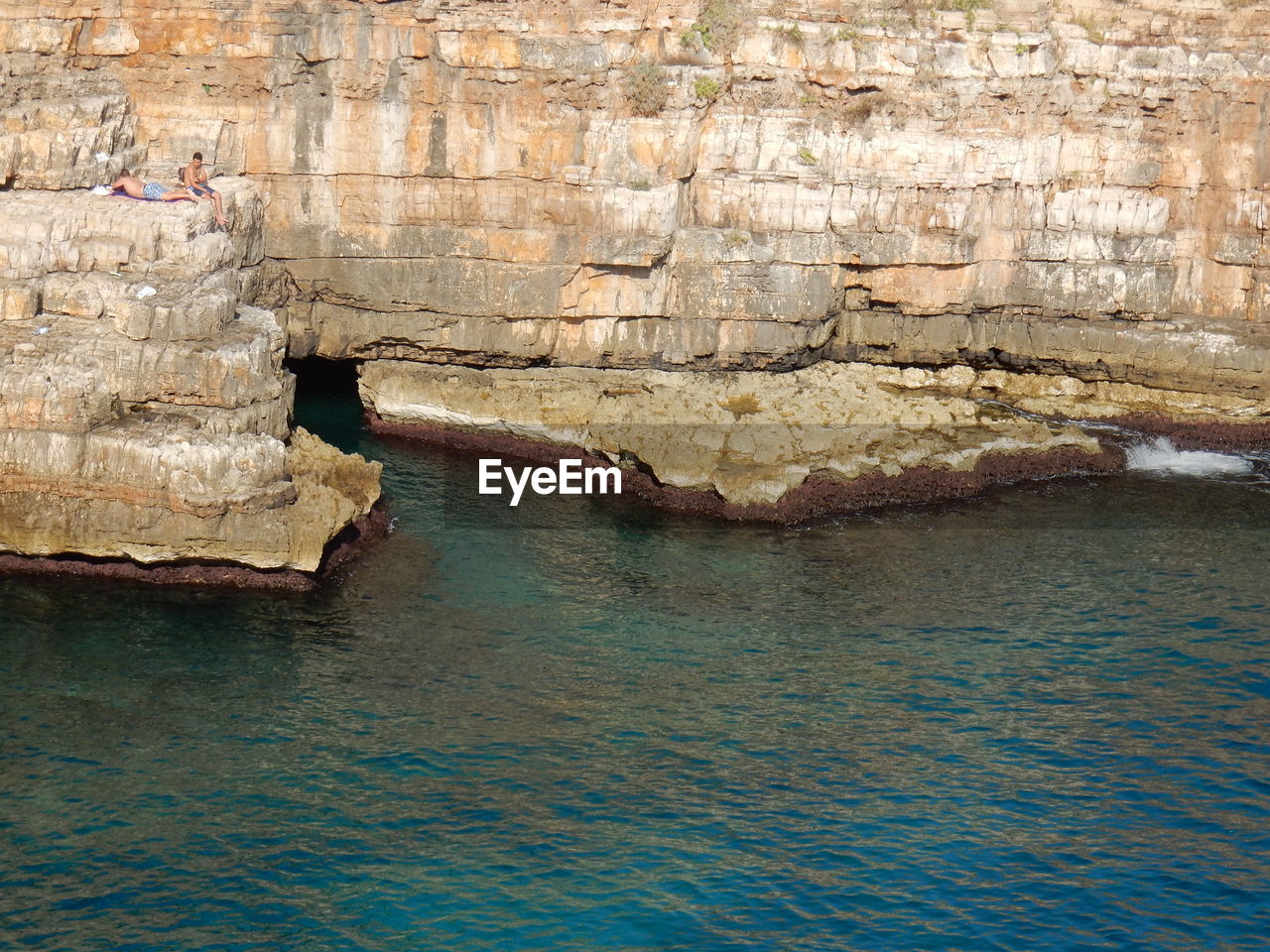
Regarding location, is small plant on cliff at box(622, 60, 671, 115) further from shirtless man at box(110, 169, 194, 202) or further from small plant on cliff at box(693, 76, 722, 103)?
shirtless man at box(110, 169, 194, 202)

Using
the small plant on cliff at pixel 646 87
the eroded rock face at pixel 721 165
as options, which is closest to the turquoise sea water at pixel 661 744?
the eroded rock face at pixel 721 165

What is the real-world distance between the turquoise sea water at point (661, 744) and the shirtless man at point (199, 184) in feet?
32.0

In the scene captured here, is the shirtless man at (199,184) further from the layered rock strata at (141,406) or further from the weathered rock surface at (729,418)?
the weathered rock surface at (729,418)

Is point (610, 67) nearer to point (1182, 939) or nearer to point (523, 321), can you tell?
point (523, 321)

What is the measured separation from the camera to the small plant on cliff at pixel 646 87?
44406 millimetres

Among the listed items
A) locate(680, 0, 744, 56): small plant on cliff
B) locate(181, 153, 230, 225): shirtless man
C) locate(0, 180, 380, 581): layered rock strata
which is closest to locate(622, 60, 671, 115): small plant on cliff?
locate(680, 0, 744, 56): small plant on cliff

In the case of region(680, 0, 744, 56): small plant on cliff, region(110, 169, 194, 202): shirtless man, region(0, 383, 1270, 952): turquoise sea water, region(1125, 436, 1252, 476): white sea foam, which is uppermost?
region(680, 0, 744, 56): small plant on cliff

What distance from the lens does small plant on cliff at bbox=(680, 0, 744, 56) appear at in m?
44.8

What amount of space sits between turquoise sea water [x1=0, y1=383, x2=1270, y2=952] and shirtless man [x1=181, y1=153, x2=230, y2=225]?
9746mm

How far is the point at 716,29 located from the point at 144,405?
64.7 feet

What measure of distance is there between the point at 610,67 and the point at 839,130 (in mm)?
7019

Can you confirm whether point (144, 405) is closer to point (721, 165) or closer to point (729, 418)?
point (729, 418)

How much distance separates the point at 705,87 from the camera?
44500 mm

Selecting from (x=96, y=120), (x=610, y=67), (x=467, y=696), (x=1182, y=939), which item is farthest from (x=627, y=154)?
(x=1182, y=939)
